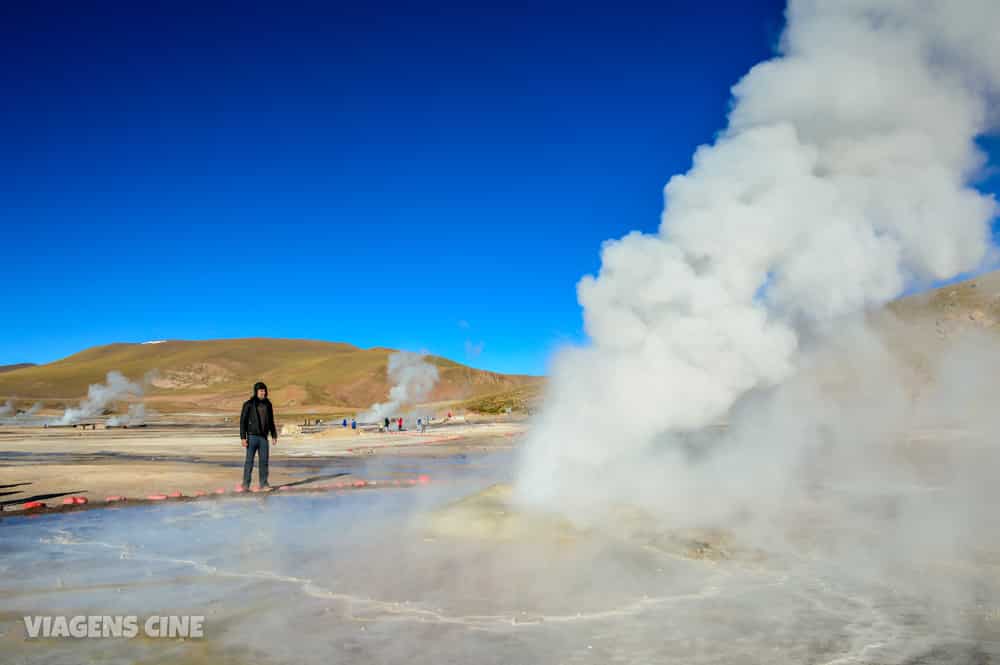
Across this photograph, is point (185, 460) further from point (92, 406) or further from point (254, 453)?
point (92, 406)

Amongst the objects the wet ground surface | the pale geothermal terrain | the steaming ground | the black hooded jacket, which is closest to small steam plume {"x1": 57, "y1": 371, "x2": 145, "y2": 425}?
the steaming ground

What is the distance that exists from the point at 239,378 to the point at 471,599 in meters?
171

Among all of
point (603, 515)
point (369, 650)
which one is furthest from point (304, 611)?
point (603, 515)

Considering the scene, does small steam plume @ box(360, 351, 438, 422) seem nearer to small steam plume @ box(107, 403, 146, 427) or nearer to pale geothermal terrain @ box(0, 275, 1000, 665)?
small steam plume @ box(107, 403, 146, 427)

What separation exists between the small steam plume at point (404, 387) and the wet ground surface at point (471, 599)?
200ft

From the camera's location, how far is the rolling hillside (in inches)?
4892

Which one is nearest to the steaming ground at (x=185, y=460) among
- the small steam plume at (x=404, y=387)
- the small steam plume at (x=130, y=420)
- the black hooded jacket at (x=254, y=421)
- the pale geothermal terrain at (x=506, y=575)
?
the pale geothermal terrain at (x=506, y=575)

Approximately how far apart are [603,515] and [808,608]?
17.3 ft

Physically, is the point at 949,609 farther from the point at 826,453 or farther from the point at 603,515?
the point at 826,453

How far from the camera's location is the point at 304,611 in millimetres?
7078

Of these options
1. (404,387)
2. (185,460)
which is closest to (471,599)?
(185,460)

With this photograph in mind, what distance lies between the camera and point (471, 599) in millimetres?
7531

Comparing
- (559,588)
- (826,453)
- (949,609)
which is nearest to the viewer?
(949,609)

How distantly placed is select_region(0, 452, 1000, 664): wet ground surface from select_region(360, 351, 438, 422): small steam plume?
60.9 meters
